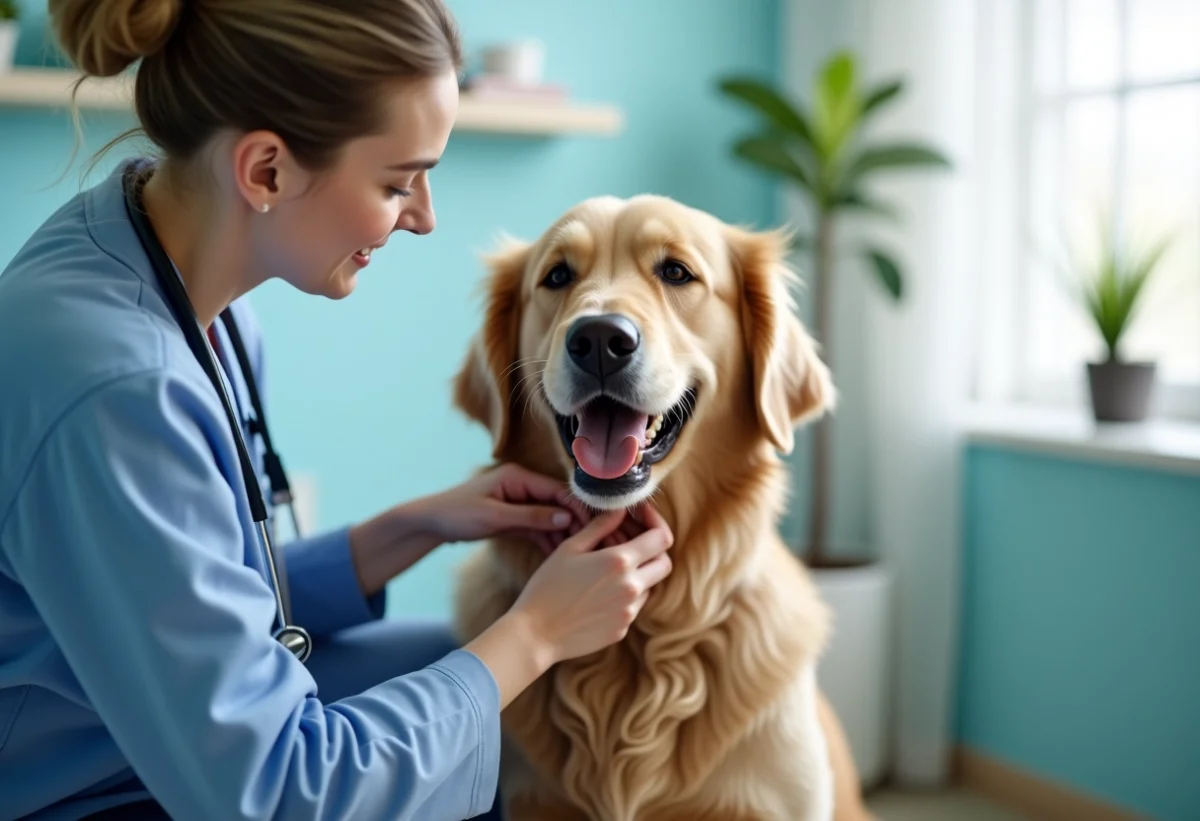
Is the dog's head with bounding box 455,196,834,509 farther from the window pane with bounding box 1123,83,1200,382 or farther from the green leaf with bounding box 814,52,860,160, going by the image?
the window pane with bounding box 1123,83,1200,382

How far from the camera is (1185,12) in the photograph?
2.65 m

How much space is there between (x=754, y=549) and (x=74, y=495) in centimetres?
86

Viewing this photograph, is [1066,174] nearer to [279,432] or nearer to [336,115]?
[279,432]

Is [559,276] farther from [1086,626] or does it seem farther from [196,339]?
[1086,626]

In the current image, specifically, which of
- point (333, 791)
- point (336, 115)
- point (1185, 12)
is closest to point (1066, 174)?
point (1185, 12)

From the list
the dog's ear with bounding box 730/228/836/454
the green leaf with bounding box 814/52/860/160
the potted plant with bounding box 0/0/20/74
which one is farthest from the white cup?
the dog's ear with bounding box 730/228/836/454

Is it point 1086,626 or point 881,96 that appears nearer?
point 1086,626

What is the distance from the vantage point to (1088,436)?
8.18 ft

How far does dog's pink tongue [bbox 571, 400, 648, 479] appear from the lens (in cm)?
138

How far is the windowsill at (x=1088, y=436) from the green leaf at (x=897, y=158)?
651mm

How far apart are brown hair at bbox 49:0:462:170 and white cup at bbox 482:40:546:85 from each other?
1579 millimetres

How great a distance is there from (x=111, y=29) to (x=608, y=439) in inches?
27.9

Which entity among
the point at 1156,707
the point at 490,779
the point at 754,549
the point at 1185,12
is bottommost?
the point at 1156,707

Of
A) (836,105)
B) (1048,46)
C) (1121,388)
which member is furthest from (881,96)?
(1121,388)
